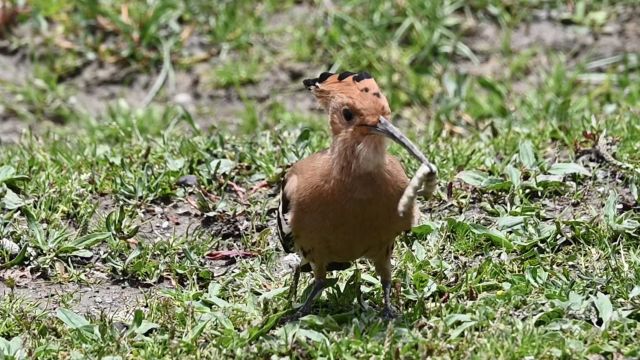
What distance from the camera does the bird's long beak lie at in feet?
14.6

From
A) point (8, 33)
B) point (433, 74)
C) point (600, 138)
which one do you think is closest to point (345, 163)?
point (600, 138)

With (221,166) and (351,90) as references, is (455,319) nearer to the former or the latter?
(351,90)

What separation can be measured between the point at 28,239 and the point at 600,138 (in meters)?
3.04

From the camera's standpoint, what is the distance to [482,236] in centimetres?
575

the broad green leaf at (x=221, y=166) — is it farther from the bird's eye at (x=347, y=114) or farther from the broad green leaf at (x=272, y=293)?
the bird's eye at (x=347, y=114)

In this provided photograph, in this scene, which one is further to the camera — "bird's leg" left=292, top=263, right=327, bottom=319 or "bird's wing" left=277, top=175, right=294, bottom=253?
"bird's leg" left=292, top=263, right=327, bottom=319

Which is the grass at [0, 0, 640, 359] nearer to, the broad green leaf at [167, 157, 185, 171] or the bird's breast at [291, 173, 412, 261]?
the broad green leaf at [167, 157, 185, 171]

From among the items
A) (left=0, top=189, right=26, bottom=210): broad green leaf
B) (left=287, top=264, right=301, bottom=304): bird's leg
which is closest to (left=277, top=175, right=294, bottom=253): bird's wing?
(left=287, top=264, right=301, bottom=304): bird's leg

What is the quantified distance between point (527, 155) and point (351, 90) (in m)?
1.96

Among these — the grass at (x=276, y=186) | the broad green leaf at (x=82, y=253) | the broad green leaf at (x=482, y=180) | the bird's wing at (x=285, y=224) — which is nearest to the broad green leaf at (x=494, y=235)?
the grass at (x=276, y=186)

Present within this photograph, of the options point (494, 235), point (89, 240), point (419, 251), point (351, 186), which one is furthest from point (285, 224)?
point (89, 240)

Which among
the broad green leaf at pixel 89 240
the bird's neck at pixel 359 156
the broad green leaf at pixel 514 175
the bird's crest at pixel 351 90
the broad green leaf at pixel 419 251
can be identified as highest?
the bird's crest at pixel 351 90

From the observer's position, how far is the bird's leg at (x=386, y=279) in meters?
5.00

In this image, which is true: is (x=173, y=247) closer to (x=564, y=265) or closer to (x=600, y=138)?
(x=564, y=265)
